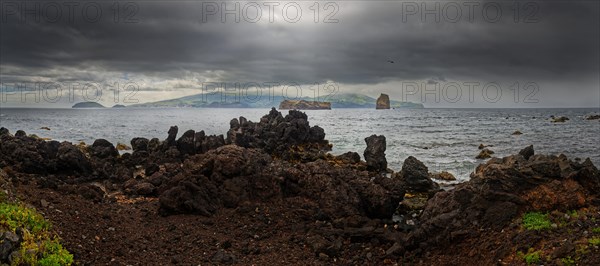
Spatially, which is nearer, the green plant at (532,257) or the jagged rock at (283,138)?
the green plant at (532,257)

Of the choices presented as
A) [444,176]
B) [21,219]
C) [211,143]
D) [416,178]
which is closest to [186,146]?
[211,143]

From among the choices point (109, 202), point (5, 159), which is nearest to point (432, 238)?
point (109, 202)

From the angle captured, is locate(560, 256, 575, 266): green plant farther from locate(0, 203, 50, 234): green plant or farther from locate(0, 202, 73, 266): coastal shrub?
locate(0, 203, 50, 234): green plant

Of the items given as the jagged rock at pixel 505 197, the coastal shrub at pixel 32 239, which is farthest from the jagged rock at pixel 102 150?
→ the jagged rock at pixel 505 197

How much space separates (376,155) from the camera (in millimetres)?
41375

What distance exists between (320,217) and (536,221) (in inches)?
361

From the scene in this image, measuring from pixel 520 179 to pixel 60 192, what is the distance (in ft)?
73.3

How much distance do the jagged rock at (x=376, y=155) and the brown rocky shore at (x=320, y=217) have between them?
50.1 feet

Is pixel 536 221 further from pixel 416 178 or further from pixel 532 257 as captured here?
pixel 416 178

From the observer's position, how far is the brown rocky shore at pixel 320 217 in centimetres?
1469

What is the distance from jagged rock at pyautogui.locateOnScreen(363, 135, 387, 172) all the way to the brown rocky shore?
15.3 meters

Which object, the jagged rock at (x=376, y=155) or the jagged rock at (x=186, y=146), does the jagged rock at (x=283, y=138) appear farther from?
the jagged rock at (x=186, y=146)

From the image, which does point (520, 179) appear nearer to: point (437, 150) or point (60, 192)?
point (60, 192)

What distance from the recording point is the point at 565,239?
13367 mm
